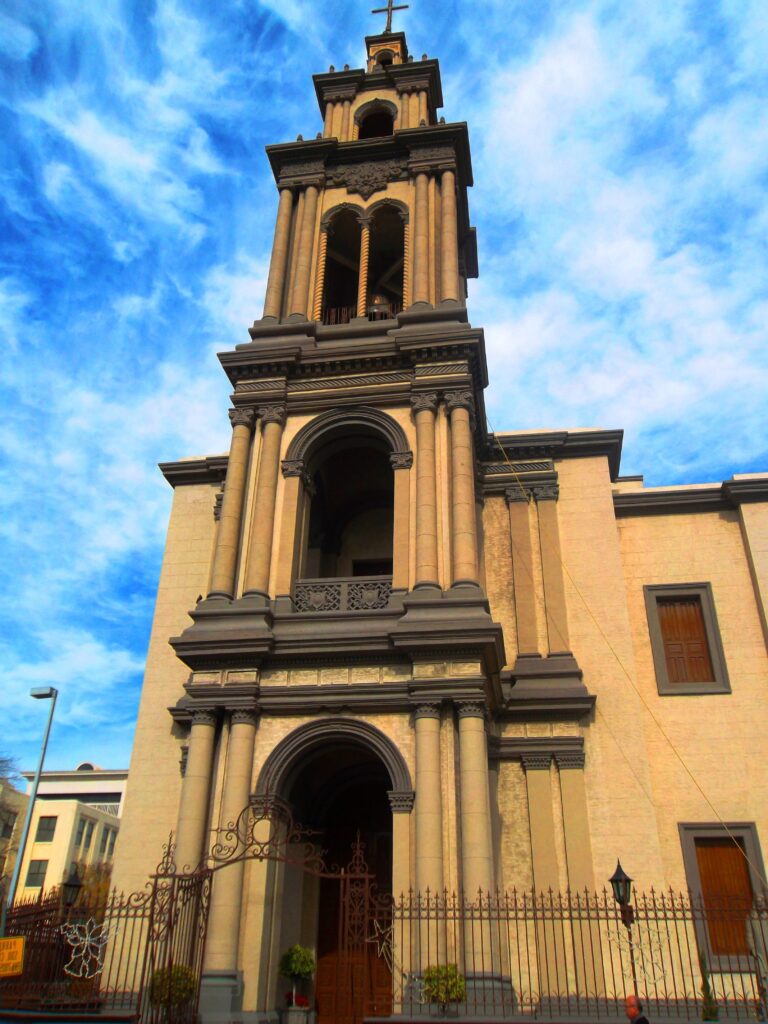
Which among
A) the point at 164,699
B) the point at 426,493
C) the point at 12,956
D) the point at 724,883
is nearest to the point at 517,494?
the point at 426,493

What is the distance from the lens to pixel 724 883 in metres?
19.6

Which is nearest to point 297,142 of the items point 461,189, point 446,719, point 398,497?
point 461,189

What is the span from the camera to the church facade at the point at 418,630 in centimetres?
1775

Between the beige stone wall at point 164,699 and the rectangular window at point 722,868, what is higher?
the beige stone wall at point 164,699

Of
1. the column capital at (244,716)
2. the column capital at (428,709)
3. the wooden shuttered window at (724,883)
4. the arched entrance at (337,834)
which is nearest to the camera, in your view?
the column capital at (428,709)

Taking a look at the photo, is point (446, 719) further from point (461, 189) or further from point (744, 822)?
point (461, 189)

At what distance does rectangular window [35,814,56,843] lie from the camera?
243 feet

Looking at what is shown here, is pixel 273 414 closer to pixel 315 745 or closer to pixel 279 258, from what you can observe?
pixel 279 258

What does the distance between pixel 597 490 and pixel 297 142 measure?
549 inches

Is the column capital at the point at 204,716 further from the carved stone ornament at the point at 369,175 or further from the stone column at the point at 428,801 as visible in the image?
the carved stone ornament at the point at 369,175

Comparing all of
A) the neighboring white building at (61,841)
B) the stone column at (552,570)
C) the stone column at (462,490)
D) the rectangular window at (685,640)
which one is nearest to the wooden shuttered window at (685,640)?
the rectangular window at (685,640)

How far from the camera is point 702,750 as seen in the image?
2086 cm

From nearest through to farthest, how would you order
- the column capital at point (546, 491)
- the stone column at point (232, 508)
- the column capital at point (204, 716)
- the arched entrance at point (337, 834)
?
the arched entrance at point (337, 834), the column capital at point (204, 716), the stone column at point (232, 508), the column capital at point (546, 491)

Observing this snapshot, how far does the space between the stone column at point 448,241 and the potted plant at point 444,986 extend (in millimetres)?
15755
